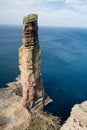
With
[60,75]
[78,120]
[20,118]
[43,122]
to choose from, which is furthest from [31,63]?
[60,75]

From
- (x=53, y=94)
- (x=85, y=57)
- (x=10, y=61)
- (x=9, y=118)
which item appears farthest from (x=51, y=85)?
(x=85, y=57)

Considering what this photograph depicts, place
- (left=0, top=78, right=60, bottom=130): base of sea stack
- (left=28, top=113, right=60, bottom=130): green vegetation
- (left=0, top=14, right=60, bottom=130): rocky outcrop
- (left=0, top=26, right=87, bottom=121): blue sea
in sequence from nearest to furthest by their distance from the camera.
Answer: (left=28, top=113, right=60, bottom=130): green vegetation
(left=0, top=78, right=60, bottom=130): base of sea stack
(left=0, top=14, right=60, bottom=130): rocky outcrop
(left=0, top=26, right=87, bottom=121): blue sea

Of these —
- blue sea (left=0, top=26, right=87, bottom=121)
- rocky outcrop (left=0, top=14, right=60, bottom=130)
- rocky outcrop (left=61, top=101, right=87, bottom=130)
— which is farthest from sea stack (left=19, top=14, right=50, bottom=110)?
rocky outcrop (left=61, top=101, right=87, bottom=130)

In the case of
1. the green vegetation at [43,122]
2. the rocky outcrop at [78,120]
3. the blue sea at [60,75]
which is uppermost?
the rocky outcrop at [78,120]

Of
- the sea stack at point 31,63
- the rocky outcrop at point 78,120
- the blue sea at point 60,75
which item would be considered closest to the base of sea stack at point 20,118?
the sea stack at point 31,63

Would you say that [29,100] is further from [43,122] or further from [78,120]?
[78,120]

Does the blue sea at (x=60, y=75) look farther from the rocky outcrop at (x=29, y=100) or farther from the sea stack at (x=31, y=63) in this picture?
the sea stack at (x=31, y=63)

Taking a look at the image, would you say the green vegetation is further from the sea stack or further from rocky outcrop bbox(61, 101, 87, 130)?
rocky outcrop bbox(61, 101, 87, 130)
